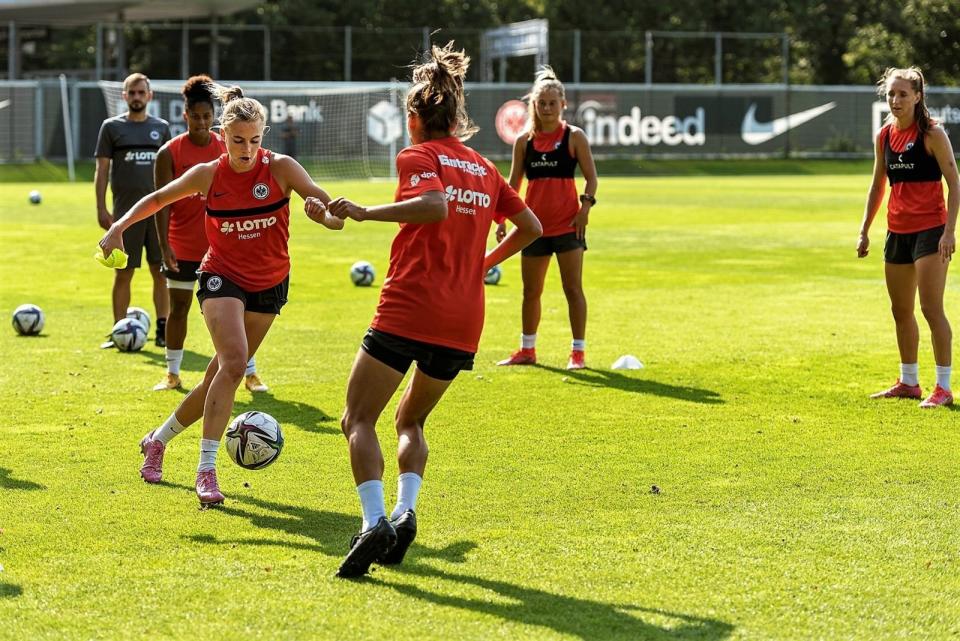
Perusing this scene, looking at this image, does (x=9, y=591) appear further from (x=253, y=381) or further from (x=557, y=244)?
(x=557, y=244)

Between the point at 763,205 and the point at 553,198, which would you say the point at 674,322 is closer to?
the point at 553,198

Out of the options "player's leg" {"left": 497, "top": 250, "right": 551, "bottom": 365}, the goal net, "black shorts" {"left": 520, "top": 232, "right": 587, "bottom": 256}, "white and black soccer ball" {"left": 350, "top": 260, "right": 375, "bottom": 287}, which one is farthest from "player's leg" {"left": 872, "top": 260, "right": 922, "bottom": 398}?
the goal net

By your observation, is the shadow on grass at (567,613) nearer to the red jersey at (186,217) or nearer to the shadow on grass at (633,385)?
the shadow on grass at (633,385)

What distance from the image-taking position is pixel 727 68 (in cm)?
5794

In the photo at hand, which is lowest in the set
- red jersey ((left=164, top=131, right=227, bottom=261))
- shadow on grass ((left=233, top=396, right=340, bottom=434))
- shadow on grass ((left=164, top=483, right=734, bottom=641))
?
shadow on grass ((left=233, top=396, right=340, bottom=434))

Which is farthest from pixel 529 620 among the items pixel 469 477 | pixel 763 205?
pixel 763 205

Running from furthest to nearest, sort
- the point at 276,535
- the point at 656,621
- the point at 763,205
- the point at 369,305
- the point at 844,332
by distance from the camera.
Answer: the point at 763,205 → the point at 369,305 → the point at 844,332 → the point at 276,535 → the point at 656,621

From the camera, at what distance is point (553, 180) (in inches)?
454

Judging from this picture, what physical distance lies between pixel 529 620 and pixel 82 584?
6.16ft

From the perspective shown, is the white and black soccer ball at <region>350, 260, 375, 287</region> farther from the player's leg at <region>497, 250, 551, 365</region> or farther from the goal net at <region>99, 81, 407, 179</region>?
the goal net at <region>99, 81, 407, 179</region>

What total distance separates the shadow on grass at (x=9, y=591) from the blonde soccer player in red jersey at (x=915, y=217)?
654cm

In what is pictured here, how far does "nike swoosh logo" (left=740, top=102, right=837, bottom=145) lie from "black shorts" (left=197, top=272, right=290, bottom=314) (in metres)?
44.0

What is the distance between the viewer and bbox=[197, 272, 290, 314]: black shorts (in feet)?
23.5

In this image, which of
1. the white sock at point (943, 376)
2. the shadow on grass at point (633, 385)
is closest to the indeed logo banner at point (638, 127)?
the shadow on grass at point (633, 385)
